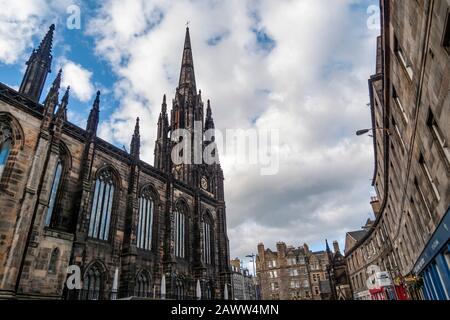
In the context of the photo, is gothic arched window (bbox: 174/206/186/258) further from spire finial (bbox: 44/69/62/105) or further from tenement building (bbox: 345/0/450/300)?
tenement building (bbox: 345/0/450/300)

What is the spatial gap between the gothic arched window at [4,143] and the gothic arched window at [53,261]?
573 cm

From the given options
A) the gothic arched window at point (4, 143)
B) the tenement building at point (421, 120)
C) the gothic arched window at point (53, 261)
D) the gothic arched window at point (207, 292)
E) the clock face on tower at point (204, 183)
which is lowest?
the gothic arched window at point (207, 292)

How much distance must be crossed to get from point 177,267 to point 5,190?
16423mm

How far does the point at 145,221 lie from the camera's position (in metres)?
25.8

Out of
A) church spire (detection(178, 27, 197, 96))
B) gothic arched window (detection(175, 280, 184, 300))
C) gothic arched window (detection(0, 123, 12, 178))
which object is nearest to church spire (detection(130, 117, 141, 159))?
gothic arched window (detection(0, 123, 12, 178))

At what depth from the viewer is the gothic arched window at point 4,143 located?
16.5 m

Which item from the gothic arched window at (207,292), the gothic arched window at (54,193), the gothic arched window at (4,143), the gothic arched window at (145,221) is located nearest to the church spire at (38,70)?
the gothic arched window at (4,143)

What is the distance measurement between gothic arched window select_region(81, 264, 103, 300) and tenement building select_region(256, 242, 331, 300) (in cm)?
5259

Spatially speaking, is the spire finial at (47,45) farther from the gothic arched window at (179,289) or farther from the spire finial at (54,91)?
the gothic arched window at (179,289)

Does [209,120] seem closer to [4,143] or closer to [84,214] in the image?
[84,214]

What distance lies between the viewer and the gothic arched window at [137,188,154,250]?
24911 millimetres

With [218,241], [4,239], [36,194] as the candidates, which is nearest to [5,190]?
[36,194]

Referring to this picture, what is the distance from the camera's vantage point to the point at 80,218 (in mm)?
18656

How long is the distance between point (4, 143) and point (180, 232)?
18.0 meters
